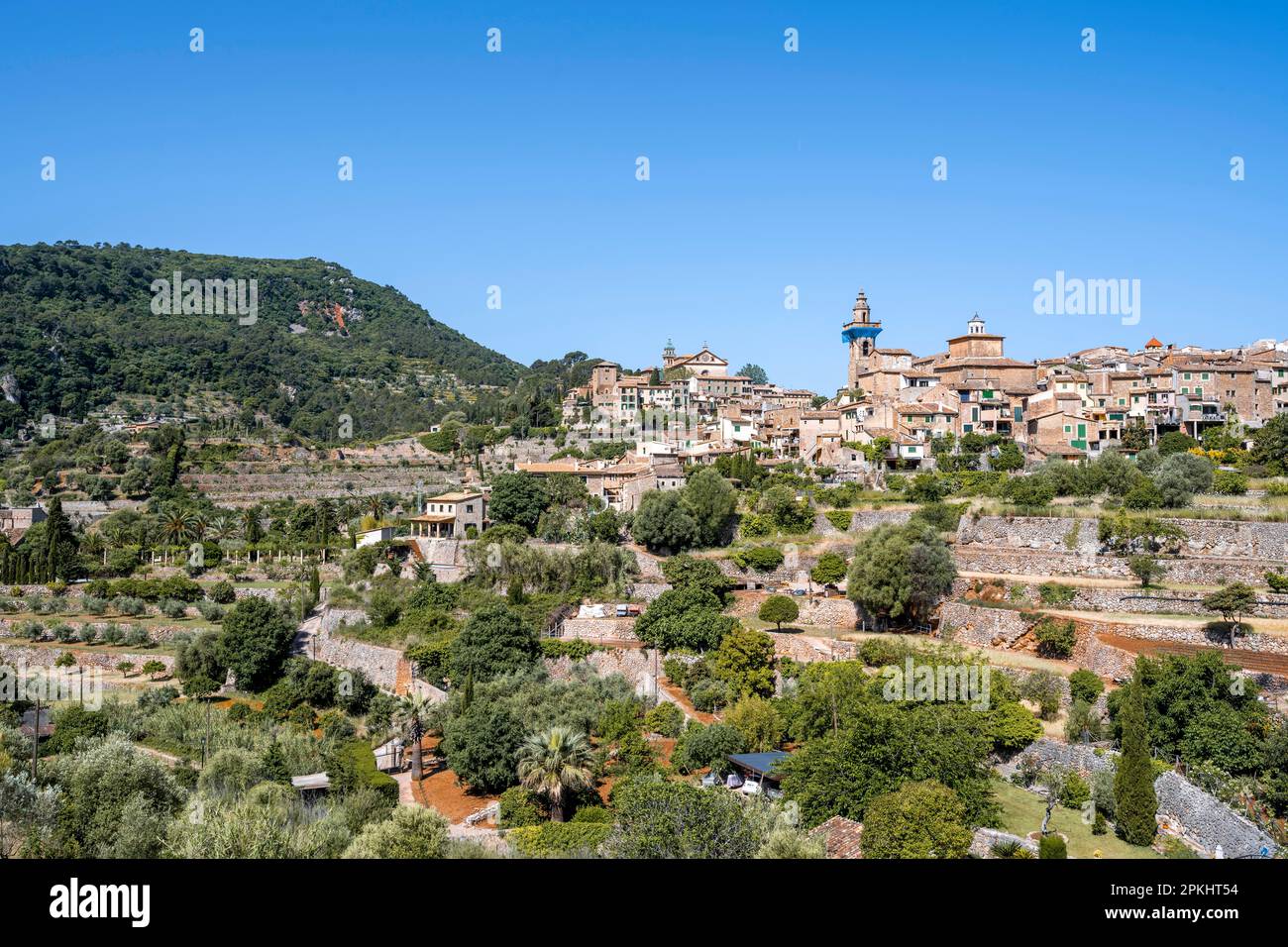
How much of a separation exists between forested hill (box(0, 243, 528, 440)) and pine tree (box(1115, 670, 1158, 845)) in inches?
2495

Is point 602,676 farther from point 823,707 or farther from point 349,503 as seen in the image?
point 349,503

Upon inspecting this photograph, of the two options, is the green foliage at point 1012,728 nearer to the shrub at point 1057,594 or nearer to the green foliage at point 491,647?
the shrub at point 1057,594

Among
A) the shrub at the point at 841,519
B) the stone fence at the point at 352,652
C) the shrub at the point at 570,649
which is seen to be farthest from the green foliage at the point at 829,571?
the stone fence at the point at 352,652

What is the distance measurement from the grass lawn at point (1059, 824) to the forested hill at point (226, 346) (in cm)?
6163

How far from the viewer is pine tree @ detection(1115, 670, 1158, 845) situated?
46.3 feet

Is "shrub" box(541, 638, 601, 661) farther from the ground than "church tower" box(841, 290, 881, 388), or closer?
closer

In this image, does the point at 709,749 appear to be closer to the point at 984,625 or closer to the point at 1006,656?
the point at 1006,656

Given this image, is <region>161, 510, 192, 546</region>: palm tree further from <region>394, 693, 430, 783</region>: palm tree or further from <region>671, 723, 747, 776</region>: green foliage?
<region>671, 723, 747, 776</region>: green foliage

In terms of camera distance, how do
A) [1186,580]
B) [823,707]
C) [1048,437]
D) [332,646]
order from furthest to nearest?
[1048,437] → [332,646] → [1186,580] → [823,707]

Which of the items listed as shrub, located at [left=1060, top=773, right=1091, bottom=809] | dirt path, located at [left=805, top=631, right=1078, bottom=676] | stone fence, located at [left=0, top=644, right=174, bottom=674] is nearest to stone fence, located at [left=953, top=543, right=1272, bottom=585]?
dirt path, located at [left=805, top=631, right=1078, bottom=676]

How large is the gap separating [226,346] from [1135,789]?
8517 cm

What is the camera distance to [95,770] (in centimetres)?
1541

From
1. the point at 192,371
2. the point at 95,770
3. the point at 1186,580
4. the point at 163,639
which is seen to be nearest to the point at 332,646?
the point at 163,639
